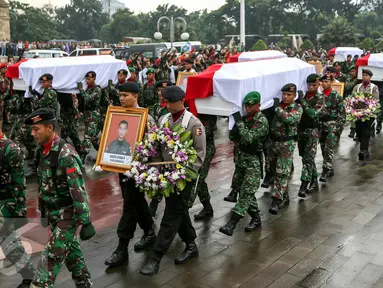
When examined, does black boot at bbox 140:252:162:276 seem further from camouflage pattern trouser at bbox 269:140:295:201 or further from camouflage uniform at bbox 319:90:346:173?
camouflage uniform at bbox 319:90:346:173

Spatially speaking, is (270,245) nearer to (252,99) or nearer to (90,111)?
(252,99)

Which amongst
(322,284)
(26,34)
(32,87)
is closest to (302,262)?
(322,284)

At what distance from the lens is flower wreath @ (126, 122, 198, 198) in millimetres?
5062

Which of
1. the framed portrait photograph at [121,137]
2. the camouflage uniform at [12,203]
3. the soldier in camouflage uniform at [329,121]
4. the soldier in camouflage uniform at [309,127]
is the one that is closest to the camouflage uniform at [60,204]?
the camouflage uniform at [12,203]

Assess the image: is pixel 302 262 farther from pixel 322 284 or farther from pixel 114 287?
pixel 114 287

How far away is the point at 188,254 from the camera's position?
221 inches

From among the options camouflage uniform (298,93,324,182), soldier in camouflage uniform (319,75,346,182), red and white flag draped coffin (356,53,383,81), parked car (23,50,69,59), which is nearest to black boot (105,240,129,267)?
camouflage uniform (298,93,324,182)

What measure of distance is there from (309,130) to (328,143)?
105 cm

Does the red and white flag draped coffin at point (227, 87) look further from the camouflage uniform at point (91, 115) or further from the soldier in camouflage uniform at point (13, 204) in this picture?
the camouflage uniform at point (91, 115)

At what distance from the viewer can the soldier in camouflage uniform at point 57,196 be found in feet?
13.7

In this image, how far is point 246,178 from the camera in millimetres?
6305

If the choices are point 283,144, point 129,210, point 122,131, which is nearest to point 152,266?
point 129,210

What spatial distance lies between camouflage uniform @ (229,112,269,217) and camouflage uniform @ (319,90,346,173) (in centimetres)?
250

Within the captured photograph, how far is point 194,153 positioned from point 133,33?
7414cm
